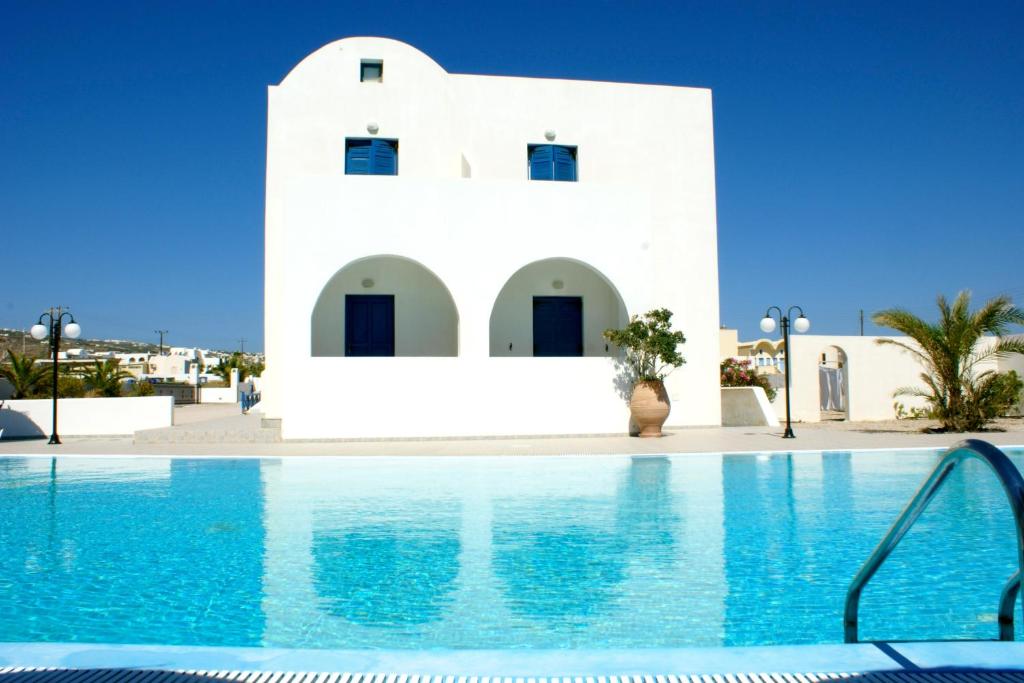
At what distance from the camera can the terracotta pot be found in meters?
16.4

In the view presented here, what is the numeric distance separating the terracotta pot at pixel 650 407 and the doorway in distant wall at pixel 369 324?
19.7ft

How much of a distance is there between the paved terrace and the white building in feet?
2.19

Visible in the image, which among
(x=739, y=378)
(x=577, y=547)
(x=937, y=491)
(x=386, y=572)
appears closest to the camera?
(x=937, y=491)

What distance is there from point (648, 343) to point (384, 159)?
26.1 ft

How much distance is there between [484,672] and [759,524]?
535 centimetres

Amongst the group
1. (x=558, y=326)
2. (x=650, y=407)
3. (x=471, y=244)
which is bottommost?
(x=650, y=407)

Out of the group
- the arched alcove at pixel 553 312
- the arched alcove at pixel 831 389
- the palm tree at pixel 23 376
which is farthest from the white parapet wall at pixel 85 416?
the arched alcove at pixel 831 389

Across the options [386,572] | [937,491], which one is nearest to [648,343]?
[386,572]

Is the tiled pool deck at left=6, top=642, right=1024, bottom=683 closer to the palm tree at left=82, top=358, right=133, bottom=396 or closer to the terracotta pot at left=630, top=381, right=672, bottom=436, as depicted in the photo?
the terracotta pot at left=630, top=381, right=672, bottom=436

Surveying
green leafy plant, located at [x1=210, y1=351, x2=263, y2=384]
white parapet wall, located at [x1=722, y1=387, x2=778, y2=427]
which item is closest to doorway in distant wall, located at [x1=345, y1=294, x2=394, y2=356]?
white parapet wall, located at [x1=722, y1=387, x2=778, y2=427]

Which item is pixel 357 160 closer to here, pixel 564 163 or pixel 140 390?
pixel 564 163

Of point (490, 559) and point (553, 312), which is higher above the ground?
point (553, 312)

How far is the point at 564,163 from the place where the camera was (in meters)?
19.8

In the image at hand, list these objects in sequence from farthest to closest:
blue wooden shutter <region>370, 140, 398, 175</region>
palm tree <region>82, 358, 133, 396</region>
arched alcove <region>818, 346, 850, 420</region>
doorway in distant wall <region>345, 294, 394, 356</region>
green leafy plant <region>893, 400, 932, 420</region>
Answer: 1. arched alcove <region>818, 346, 850, 420</region>
2. palm tree <region>82, 358, 133, 396</region>
3. green leafy plant <region>893, 400, 932, 420</region>
4. blue wooden shutter <region>370, 140, 398, 175</region>
5. doorway in distant wall <region>345, 294, 394, 356</region>
